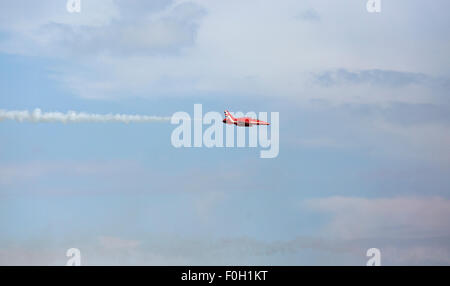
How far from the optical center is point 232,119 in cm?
10750
